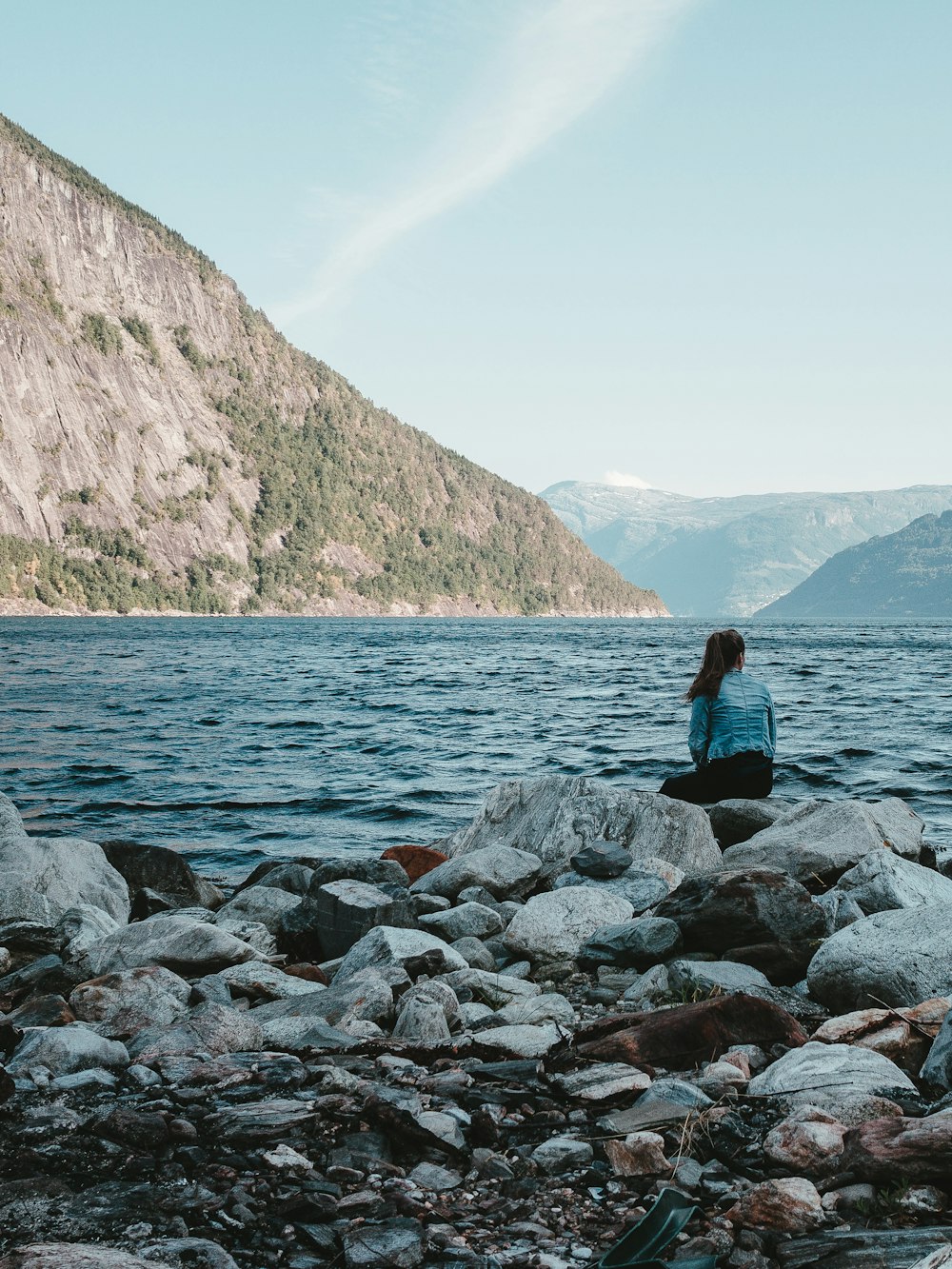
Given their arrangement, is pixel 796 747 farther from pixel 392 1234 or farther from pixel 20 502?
pixel 20 502

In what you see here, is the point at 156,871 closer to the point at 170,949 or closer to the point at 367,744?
the point at 170,949

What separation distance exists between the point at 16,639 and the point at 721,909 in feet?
219

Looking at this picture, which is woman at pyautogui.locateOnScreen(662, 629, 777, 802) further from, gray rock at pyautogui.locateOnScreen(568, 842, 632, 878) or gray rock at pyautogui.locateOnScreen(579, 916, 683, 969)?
gray rock at pyautogui.locateOnScreen(579, 916, 683, 969)

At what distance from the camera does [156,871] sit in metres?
9.52

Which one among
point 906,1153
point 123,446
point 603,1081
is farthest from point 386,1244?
point 123,446

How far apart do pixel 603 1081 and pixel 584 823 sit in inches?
228

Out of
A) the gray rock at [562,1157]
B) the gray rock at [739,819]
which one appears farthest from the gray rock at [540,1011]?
the gray rock at [739,819]

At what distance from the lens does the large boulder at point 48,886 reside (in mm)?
7258

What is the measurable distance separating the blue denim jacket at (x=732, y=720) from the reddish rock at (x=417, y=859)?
108 inches

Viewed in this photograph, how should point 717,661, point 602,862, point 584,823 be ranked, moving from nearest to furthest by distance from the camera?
1. point 602,862
2. point 584,823
3. point 717,661

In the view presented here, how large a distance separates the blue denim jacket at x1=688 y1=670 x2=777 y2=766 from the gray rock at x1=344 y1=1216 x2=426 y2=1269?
24.5 ft

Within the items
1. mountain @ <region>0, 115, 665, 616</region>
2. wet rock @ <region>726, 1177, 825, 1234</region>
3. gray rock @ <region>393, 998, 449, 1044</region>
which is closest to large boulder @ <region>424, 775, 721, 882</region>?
gray rock @ <region>393, 998, 449, 1044</region>

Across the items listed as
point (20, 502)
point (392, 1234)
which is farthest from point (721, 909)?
point (20, 502)

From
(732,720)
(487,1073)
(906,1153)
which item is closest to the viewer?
(906,1153)
